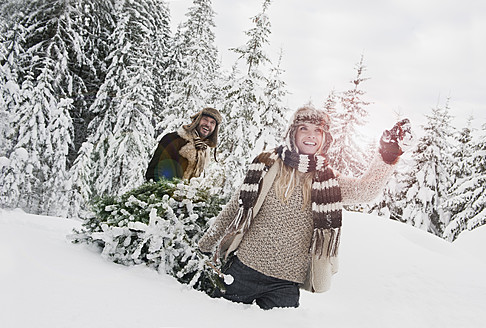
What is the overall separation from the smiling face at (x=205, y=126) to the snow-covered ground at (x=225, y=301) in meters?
2.16

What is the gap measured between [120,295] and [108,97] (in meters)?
18.1

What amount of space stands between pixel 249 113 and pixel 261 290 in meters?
11.1

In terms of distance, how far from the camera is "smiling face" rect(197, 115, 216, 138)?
4.61 m

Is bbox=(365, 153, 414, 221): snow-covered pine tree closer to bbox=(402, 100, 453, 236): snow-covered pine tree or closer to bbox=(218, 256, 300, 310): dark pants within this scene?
→ bbox=(402, 100, 453, 236): snow-covered pine tree

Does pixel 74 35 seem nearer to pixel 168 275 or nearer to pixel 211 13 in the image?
pixel 211 13

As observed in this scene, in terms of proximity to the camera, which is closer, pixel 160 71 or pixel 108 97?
pixel 108 97

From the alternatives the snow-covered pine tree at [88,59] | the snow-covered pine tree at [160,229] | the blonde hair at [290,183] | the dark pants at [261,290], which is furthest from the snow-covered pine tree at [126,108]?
the blonde hair at [290,183]

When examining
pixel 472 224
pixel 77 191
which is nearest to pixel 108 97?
pixel 77 191

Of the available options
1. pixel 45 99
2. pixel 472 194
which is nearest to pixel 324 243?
pixel 45 99

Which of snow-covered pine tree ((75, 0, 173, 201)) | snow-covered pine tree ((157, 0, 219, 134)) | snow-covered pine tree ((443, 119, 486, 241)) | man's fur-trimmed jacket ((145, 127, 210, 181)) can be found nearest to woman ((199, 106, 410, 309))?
man's fur-trimmed jacket ((145, 127, 210, 181))

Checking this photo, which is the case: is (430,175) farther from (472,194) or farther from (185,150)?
(185,150)

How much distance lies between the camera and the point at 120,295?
1919 millimetres

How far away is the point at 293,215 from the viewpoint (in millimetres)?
2645

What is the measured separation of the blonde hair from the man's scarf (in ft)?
0.18
